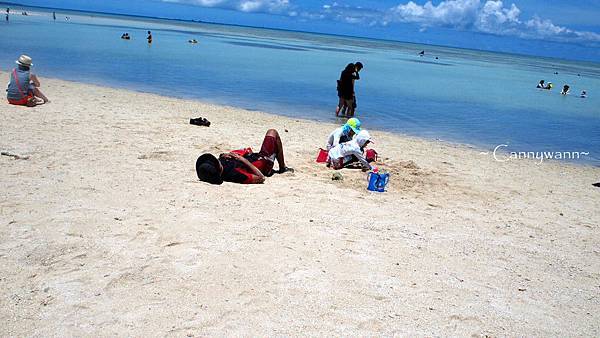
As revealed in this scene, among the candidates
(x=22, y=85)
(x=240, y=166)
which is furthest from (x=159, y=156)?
(x=22, y=85)

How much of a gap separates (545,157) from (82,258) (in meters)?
12.4

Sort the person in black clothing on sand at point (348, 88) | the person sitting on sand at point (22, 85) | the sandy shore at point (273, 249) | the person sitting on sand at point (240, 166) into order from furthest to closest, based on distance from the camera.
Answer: the person in black clothing on sand at point (348, 88), the person sitting on sand at point (22, 85), the person sitting on sand at point (240, 166), the sandy shore at point (273, 249)

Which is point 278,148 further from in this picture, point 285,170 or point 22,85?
point 22,85

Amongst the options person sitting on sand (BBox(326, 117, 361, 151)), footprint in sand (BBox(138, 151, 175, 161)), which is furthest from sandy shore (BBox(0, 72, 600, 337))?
person sitting on sand (BBox(326, 117, 361, 151))

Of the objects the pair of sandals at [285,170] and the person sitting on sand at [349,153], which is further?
the person sitting on sand at [349,153]

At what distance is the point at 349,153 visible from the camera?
348 inches

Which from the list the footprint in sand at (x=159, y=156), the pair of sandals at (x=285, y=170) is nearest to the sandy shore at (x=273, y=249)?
the footprint in sand at (x=159, y=156)

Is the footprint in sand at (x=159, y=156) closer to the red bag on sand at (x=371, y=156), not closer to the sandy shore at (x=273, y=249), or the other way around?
the sandy shore at (x=273, y=249)

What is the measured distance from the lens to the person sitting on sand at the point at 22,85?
11.1 m

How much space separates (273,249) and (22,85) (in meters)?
8.88

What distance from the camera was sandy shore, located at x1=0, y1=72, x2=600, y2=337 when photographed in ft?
13.2

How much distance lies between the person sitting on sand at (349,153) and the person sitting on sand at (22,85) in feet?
24.1

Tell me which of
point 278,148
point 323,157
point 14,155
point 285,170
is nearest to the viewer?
point 14,155

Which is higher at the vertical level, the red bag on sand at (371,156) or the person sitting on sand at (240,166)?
the person sitting on sand at (240,166)
